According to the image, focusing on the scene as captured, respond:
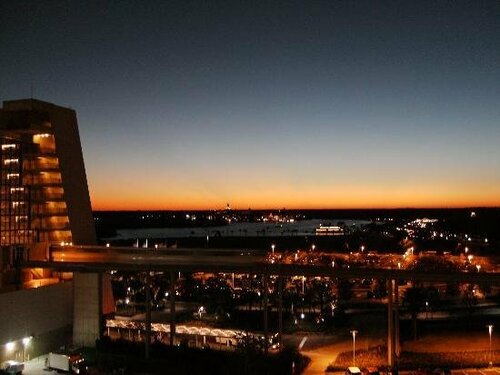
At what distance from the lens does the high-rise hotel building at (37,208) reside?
1762cm

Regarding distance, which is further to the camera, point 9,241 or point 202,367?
point 9,241

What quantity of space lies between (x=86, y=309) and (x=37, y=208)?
4.82 m

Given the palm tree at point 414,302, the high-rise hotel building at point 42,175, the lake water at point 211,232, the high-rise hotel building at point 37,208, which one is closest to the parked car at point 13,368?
the high-rise hotel building at point 37,208

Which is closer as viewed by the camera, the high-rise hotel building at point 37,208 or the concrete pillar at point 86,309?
the high-rise hotel building at point 37,208

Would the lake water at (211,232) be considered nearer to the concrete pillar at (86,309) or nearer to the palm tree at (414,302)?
the palm tree at (414,302)

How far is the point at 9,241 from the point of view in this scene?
746 inches

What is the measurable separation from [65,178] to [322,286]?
12.5m

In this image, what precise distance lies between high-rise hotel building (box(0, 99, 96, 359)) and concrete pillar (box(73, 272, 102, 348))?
0.90m

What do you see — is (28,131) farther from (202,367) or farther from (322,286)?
(322,286)

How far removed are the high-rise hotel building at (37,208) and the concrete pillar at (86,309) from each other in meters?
0.90

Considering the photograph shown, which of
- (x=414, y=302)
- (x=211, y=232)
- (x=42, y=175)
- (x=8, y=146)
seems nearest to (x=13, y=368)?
(x=8, y=146)

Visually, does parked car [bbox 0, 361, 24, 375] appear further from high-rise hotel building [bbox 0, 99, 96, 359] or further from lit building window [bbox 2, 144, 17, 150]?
lit building window [bbox 2, 144, 17, 150]

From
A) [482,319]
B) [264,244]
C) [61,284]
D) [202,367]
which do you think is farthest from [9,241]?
[264,244]

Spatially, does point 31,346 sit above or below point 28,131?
below
